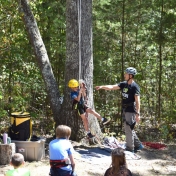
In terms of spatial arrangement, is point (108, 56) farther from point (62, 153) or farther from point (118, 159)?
point (118, 159)

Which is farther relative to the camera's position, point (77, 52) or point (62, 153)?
point (77, 52)

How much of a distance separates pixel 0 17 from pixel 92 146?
4811mm

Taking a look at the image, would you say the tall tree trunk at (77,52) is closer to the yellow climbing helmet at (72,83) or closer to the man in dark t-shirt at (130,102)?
the yellow climbing helmet at (72,83)

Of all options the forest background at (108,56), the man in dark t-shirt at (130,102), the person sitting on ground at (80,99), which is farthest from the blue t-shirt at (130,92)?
the forest background at (108,56)

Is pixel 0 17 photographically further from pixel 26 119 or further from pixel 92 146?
pixel 92 146

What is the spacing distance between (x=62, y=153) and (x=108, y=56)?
31.0 ft

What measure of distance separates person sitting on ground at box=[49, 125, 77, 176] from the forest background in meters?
5.68

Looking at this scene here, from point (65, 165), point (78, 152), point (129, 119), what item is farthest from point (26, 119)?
point (65, 165)

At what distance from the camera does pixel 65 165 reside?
186 inches

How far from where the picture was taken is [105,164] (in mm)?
7344

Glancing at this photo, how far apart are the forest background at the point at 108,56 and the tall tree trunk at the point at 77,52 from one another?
224 centimetres

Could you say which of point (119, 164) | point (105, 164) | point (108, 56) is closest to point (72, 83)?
point (105, 164)

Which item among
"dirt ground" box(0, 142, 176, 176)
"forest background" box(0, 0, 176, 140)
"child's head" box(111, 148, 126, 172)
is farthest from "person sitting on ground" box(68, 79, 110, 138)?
"child's head" box(111, 148, 126, 172)

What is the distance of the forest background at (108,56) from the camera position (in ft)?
36.5
